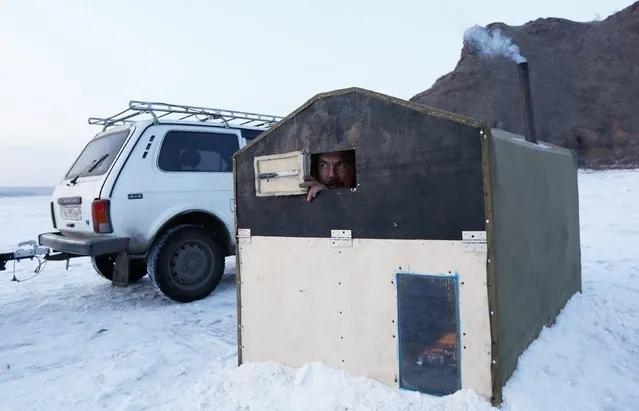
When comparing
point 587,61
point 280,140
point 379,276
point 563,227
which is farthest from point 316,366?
point 587,61

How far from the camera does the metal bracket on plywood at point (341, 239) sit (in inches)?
119

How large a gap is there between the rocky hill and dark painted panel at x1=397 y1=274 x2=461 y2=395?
3786cm

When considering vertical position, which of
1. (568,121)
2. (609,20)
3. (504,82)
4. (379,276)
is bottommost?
(379,276)

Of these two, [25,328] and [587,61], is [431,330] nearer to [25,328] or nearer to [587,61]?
[25,328]

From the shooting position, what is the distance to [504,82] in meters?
50.3

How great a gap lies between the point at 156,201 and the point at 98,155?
1152mm

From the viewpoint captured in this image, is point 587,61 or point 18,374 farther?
point 587,61

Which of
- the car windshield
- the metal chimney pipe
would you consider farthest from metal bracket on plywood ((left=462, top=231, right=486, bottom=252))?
the car windshield

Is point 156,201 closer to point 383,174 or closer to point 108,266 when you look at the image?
point 108,266

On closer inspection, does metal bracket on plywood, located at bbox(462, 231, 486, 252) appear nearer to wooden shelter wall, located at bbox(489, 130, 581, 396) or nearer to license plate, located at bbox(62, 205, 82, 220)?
wooden shelter wall, located at bbox(489, 130, 581, 396)

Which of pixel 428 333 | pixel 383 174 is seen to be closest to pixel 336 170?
pixel 383 174

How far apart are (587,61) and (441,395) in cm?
6082

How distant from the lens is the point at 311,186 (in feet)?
10.4

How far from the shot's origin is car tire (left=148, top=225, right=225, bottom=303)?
209 inches
